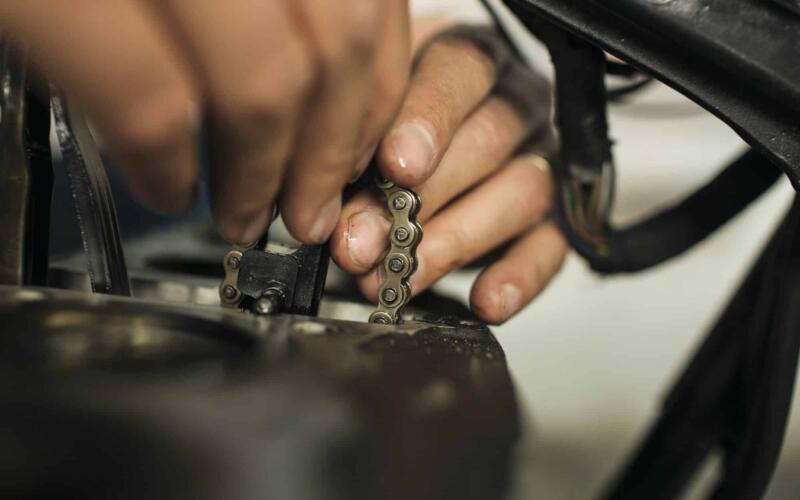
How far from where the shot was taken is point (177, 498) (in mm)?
268

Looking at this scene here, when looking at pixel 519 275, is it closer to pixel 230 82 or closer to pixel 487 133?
pixel 487 133

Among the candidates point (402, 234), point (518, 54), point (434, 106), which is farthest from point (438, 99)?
point (518, 54)

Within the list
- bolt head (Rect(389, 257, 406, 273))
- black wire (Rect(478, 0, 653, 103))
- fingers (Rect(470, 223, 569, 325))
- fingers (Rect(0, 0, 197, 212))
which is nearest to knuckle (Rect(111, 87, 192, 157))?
fingers (Rect(0, 0, 197, 212))

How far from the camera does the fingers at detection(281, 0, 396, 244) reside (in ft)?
1.08

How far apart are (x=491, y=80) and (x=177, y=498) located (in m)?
0.51

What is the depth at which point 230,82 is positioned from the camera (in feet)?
1.04

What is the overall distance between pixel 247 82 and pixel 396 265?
0.23m

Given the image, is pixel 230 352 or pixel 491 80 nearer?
pixel 230 352

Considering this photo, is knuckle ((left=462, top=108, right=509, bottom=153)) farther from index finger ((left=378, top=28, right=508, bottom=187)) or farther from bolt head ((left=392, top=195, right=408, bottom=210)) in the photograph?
bolt head ((left=392, top=195, right=408, bottom=210))

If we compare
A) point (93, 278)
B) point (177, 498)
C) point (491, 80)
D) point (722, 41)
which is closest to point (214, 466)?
point (177, 498)

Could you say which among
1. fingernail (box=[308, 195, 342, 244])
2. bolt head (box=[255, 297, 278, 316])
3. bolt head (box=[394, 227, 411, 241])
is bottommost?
bolt head (box=[255, 297, 278, 316])

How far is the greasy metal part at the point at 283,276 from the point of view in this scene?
1.65 ft

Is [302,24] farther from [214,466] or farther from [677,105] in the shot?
[677,105]

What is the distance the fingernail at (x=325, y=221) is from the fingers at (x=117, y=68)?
11 cm
